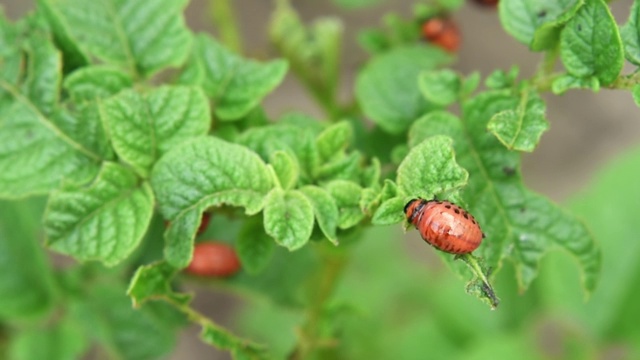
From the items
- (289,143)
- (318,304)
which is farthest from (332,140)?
(318,304)

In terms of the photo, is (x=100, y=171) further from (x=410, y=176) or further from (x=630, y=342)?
(x=630, y=342)

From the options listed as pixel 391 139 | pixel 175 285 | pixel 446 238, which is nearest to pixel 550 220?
pixel 446 238

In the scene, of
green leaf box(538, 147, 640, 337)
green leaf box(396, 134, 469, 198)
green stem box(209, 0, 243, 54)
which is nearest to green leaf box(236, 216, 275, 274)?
green leaf box(396, 134, 469, 198)

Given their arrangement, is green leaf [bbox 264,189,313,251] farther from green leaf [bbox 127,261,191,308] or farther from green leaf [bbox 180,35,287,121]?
green leaf [bbox 180,35,287,121]

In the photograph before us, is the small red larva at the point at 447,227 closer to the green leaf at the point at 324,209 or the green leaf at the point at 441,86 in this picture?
the green leaf at the point at 324,209

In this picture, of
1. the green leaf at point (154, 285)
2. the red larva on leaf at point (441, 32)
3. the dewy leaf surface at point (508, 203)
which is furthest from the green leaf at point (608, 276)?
the green leaf at point (154, 285)
